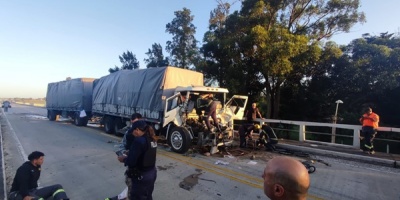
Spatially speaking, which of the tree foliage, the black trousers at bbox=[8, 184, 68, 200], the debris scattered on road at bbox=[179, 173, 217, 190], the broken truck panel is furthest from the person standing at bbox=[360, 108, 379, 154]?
the black trousers at bbox=[8, 184, 68, 200]

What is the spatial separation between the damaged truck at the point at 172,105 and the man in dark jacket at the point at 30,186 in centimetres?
493

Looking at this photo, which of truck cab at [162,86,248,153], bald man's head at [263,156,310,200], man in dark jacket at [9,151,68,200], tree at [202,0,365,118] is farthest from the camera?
tree at [202,0,365,118]

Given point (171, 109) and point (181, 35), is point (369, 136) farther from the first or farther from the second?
point (181, 35)

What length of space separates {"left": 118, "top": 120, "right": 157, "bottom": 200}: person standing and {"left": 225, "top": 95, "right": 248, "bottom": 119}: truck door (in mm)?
7025

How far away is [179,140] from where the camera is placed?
31.0 feet

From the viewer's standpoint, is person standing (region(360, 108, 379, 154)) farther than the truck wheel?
No

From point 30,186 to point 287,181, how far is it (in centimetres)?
469

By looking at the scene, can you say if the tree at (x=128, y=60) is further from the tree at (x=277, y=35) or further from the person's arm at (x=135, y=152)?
the person's arm at (x=135, y=152)

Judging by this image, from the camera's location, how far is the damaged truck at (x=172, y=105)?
9.63m

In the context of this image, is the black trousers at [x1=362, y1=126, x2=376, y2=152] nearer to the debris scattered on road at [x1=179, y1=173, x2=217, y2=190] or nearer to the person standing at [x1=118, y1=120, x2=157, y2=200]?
the debris scattered on road at [x1=179, y1=173, x2=217, y2=190]

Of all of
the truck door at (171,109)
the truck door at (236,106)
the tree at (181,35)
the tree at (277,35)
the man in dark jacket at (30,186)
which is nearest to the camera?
the man in dark jacket at (30,186)

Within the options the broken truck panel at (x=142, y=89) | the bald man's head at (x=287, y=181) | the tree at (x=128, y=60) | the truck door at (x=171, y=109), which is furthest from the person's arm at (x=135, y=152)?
the tree at (x=128, y=60)

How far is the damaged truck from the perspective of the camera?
963 centimetres

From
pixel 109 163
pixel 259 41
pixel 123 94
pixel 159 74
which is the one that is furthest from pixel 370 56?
pixel 109 163
